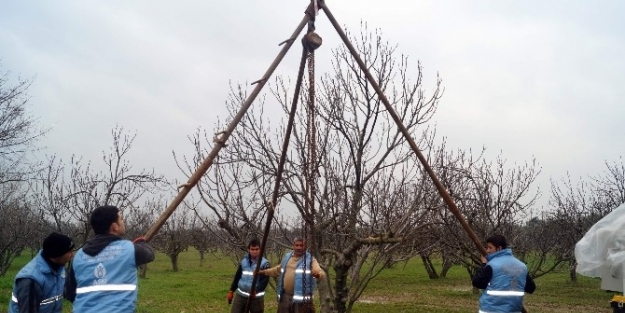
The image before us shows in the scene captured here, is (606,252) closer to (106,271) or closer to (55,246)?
(106,271)

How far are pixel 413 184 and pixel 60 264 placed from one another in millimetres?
5206

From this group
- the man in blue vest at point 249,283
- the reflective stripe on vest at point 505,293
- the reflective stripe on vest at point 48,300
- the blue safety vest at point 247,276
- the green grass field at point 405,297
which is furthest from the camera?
the green grass field at point 405,297

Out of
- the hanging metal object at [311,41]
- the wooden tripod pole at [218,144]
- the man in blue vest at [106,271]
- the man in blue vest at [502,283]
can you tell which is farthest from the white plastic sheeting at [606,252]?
the man in blue vest at [106,271]

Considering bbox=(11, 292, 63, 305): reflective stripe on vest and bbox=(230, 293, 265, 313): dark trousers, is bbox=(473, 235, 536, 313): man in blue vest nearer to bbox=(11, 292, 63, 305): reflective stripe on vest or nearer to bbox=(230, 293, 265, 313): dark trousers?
bbox=(230, 293, 265, 313): dark trousers

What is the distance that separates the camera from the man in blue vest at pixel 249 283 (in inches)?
340

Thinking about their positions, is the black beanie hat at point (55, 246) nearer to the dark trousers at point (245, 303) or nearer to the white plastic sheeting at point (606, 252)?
the dark trousers at point (245, 303)

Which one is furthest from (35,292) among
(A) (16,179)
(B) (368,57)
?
(A) (16,179)

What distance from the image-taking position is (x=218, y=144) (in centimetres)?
501

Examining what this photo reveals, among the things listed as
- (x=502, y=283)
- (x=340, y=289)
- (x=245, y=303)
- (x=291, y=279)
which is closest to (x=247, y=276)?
(x=245, y=303)

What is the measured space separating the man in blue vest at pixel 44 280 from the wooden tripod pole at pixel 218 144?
0.96m

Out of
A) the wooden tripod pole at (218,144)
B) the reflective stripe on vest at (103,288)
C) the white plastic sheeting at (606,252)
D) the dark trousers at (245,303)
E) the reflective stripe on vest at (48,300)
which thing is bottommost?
the dark trousers at (245,303)

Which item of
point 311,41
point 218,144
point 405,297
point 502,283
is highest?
point 311,41

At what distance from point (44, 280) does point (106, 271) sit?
47.8 inches

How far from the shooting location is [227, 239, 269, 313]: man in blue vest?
863 centimetres
